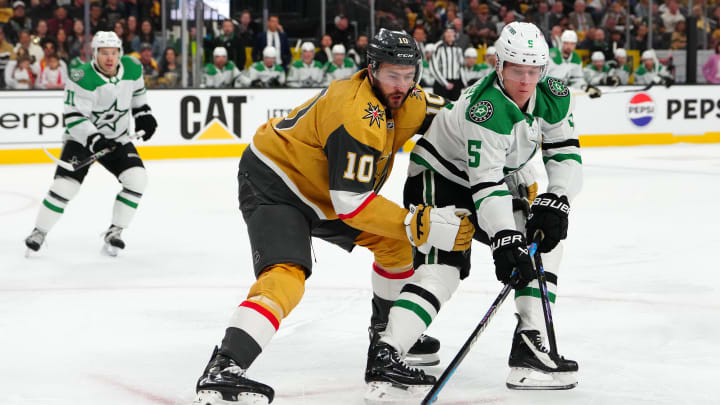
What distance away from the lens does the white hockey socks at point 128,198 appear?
17.1 ft

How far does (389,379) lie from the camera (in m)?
2.61

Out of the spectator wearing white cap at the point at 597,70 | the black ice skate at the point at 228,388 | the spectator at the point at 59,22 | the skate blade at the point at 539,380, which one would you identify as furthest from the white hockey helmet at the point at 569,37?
the black ice skate at the point at 228,388

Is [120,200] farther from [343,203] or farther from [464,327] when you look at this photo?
[343,203]

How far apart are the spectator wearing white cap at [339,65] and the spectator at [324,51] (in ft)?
0.22

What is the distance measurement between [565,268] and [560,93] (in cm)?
183

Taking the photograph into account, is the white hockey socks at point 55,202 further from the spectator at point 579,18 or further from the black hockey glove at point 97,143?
the spectator at point 579,18

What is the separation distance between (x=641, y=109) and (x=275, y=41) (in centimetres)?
447

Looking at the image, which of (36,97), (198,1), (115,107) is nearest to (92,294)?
(115,107)

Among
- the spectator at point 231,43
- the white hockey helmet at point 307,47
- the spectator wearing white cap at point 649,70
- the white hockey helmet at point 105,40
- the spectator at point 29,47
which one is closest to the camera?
the white hockey helmet at point 105,40

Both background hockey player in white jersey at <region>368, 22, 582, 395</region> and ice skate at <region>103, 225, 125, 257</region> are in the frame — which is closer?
background hockey player in white jersey at <region>368, 22, 582, 395</region>

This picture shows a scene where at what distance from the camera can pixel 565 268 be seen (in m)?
4.49

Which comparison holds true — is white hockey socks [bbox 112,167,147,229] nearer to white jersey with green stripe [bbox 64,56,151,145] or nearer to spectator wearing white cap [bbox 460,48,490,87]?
white jersey with green stripe [bbox 64,56,151,145]

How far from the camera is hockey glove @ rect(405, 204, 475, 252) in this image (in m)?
2.56

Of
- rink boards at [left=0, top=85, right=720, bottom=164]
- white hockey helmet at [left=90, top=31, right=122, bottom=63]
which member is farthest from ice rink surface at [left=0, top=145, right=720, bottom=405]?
rink boards at [left=0, top=85, right=720, bottom=164]
